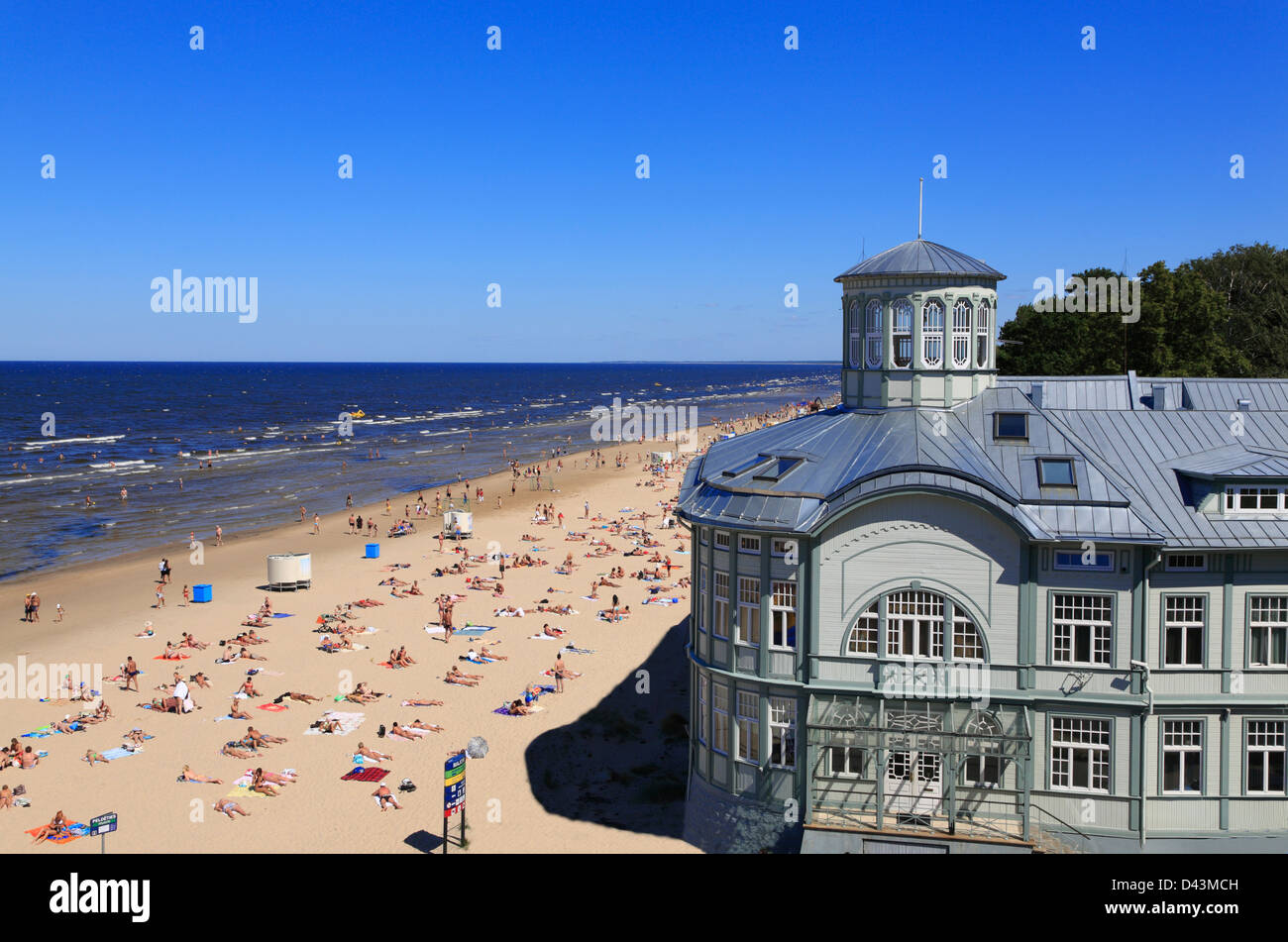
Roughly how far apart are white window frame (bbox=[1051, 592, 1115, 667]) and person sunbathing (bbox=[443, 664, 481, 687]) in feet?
71.4

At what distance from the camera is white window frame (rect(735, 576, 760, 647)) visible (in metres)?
22.6

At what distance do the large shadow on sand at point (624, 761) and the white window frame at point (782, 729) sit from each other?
4055mm

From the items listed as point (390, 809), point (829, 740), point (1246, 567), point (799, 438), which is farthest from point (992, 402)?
point (390, 809)

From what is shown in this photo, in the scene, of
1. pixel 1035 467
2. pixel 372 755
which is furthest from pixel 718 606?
pixel 372 755

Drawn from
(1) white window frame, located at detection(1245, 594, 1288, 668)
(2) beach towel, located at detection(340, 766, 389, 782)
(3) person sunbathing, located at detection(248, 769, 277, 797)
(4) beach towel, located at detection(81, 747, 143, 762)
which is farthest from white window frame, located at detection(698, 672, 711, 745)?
(4) beach towel, located at detection(81, 747, 143, 762)

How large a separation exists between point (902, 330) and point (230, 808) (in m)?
20.8

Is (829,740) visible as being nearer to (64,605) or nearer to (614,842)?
(614,842)

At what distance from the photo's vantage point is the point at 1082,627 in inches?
840

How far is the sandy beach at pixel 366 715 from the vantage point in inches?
1036

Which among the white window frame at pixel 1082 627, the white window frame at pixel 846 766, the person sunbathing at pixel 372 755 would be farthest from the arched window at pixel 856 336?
the person sunbathing at pixel 372 755

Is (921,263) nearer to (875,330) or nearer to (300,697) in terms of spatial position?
(875,330)

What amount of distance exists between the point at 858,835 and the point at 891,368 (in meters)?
10.6

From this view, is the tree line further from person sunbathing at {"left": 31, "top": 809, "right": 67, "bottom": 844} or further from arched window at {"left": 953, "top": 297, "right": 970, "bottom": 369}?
person sunbathing at {"left": 31, "top": 809, "right": 67, "bottom": 844}

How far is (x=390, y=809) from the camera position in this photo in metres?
27.4
